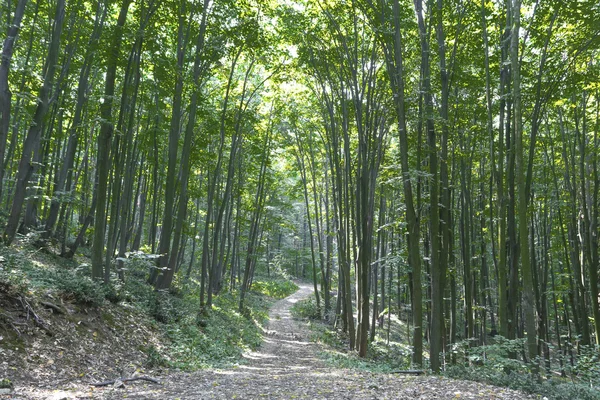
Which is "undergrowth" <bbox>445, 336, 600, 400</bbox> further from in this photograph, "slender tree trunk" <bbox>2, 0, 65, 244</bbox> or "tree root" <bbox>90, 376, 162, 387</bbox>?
"slender tree trunk" <bbox>2, 0, 65, 244</bbox>

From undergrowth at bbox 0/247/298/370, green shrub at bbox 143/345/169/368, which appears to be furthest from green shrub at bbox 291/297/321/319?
green shrub at bbox 143/345/169/368

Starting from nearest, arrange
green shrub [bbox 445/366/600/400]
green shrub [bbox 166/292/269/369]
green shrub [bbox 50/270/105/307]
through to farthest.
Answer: green shrub [bbox 445/366/600/400] → green shrub [bbox 50/270/105/307] → green shrub [bbox 166/292/269/369]

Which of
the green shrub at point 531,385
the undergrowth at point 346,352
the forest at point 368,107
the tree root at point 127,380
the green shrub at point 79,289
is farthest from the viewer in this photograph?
the undergrowth at point 346,352

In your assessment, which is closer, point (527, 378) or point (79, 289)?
point (527, 378)

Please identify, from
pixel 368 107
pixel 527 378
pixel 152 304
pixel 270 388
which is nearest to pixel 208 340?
pixel 152 304

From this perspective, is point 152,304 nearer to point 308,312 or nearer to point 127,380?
point 127,380

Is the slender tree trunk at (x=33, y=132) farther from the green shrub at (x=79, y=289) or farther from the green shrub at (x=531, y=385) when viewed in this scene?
the green shrub at (x=531, y=385)

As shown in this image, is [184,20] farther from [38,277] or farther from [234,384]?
[234,384]

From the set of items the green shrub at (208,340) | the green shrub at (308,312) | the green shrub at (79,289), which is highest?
the green shrub at (79,289)

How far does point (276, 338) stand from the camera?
49.6 feet

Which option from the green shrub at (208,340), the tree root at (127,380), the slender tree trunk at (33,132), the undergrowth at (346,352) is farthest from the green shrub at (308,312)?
the tree root at (127,380)

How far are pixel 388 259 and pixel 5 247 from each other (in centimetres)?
861

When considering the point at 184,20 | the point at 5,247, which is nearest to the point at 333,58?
the point at 184,20

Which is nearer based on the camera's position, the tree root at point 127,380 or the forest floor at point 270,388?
the forest floor at point 270,388
